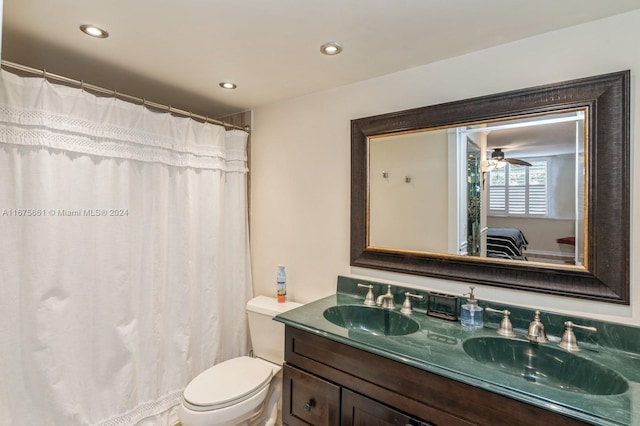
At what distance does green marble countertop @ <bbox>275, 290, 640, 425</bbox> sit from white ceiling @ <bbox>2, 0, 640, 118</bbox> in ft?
4.32

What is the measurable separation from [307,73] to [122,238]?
54.7 inches

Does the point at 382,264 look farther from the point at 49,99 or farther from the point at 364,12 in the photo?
the point at 49,99

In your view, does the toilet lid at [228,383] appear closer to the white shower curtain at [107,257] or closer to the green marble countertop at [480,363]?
the white shower curtain at [107,257]

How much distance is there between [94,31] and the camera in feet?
4.75

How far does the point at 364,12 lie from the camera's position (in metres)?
1.28

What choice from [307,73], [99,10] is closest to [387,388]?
[307,73]

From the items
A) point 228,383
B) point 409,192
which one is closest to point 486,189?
point 409,192

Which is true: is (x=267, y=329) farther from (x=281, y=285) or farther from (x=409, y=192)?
(x=409, y=192)

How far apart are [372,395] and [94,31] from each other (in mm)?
1974

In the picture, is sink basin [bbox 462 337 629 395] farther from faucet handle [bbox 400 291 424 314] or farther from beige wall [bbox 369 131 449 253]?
beige wall [bbox 369 131 449 253]

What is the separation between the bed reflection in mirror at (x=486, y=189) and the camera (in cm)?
140

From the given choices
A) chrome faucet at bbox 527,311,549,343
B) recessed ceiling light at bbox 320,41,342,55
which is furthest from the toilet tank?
recessed ceiling light at bbox 320,41,342,55

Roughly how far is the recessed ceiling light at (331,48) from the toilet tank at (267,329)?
5.02 feet

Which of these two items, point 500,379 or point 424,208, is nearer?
point 500,379
